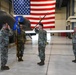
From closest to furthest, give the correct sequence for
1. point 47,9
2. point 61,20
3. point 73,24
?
point 47,9, point 73,24, point 61,20

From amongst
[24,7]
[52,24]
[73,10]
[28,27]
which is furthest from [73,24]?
[24,7]

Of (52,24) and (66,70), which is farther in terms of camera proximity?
(52,24)

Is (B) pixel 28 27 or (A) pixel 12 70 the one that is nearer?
(A) pixel 12 70

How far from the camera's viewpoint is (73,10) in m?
26.1

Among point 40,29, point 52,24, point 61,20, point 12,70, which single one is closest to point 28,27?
point 52,24

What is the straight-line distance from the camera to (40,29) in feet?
23.7

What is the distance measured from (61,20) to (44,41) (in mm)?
37256

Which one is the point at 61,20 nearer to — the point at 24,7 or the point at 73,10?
the point at 73,10

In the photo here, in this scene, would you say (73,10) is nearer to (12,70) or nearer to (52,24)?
(52,24)

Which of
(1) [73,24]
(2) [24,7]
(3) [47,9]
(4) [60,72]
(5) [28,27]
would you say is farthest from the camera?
(1) [73,24]

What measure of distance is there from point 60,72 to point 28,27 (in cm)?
1186

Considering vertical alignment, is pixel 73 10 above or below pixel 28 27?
above

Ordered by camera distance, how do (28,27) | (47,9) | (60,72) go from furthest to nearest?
(28,27)
(47,9)
(60,72)

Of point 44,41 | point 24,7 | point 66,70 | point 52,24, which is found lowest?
point 66,70
